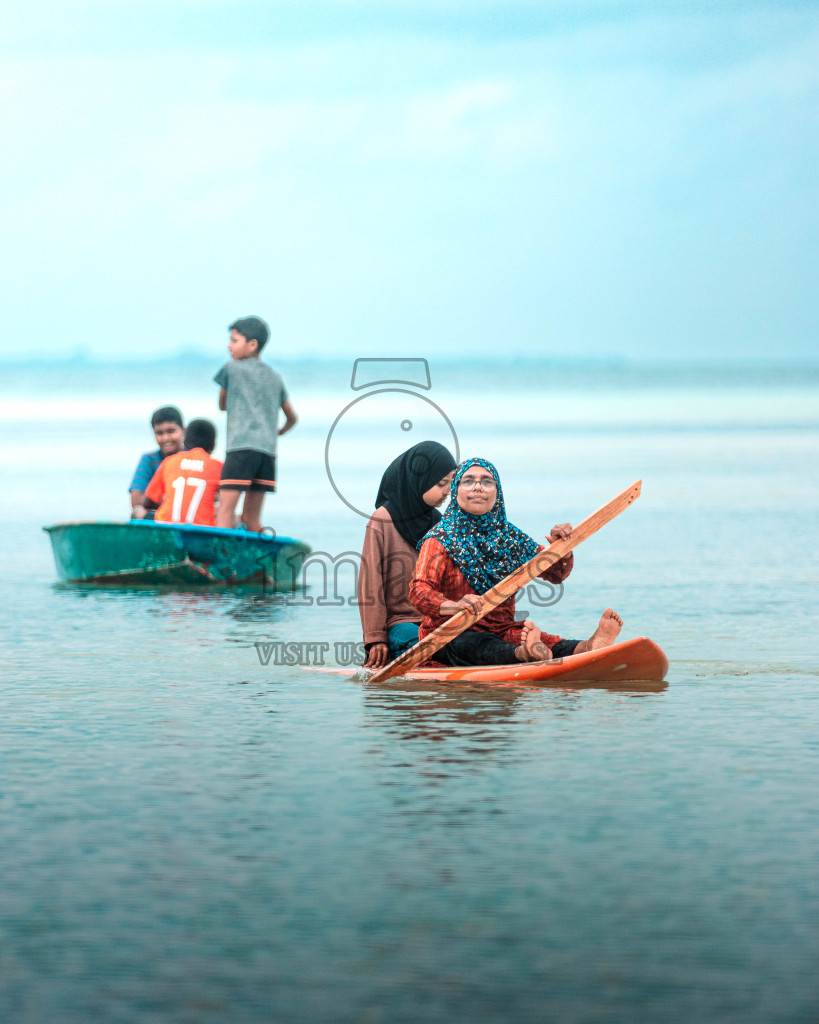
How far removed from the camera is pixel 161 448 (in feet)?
42.1

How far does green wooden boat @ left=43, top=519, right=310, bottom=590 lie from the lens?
11719mm

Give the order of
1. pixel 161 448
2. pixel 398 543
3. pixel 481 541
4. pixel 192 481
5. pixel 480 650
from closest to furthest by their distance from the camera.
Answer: pixel 481 541
pixel 480 650
pixel 398 543
pixel 192 481
pixel 161 448

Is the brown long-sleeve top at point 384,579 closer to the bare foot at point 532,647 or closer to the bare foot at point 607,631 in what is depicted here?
the bare foot at point 532,647

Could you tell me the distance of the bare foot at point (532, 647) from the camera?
24.3 feet

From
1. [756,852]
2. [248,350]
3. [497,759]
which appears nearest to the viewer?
[756,852]

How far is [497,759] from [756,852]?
1.49 m

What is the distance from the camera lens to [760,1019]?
3541mm

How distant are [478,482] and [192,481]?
518 centimetres

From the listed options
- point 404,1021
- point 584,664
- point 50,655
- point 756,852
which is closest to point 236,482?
point 50,655

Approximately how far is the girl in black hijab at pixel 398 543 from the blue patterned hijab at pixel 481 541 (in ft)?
0.51

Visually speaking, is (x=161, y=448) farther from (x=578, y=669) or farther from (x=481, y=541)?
(x=578, y=669)

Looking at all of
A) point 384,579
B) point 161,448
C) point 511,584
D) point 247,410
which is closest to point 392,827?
point 511,584

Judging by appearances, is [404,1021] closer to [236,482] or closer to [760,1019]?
[760,1019]

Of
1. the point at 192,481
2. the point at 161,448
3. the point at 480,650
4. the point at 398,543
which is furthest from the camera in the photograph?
the point at 161,448
